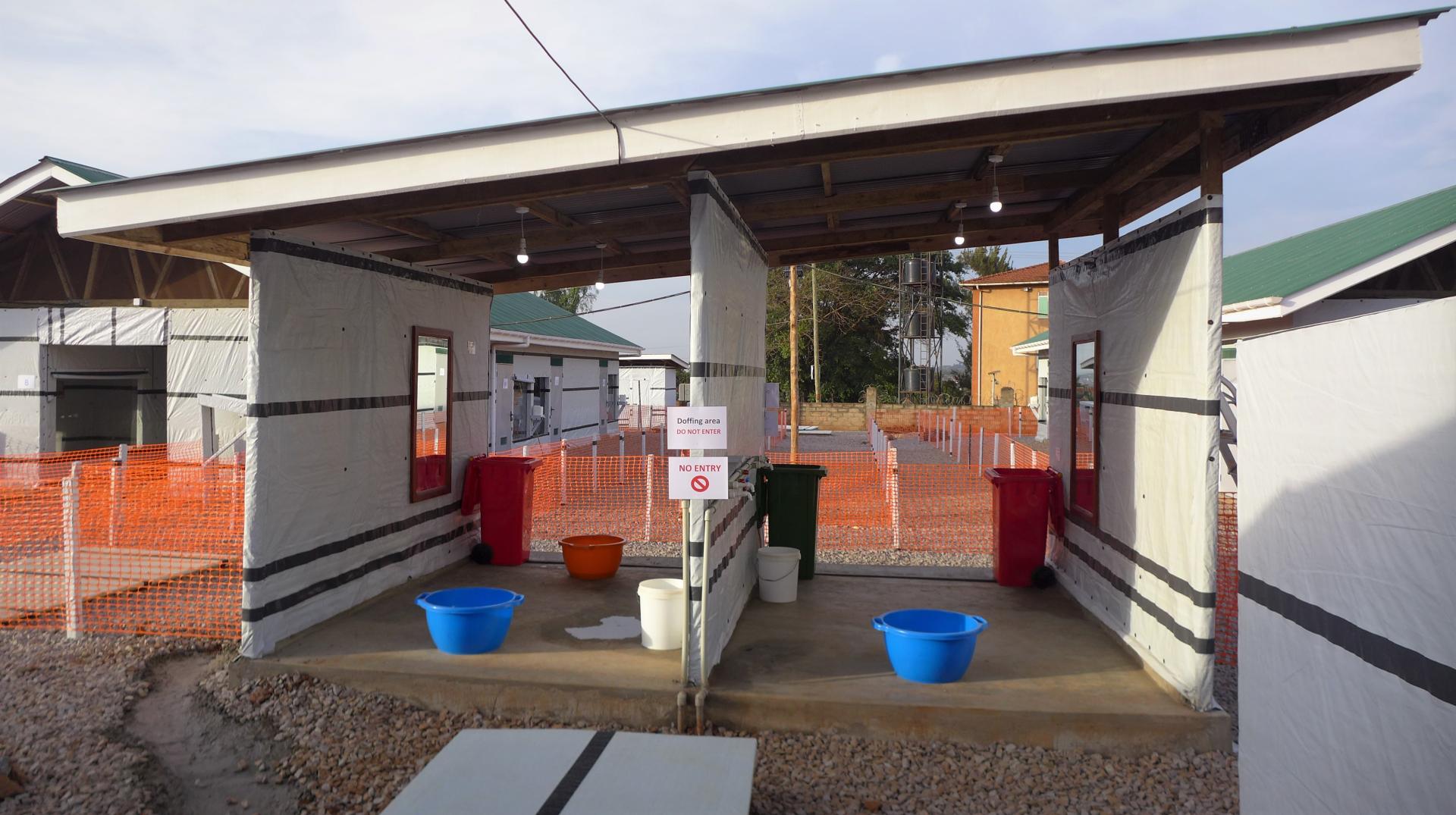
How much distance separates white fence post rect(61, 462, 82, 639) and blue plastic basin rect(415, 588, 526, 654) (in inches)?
128

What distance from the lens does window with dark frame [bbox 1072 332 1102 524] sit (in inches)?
267

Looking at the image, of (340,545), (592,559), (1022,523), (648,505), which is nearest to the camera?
(340,545)

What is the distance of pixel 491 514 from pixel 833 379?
137 ft

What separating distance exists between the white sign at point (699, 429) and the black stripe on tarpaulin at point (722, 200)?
4.61 ft

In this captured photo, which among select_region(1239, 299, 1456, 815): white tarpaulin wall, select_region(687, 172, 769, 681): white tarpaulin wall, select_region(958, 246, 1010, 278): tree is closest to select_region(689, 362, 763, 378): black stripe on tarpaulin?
select_region(687, 172, 769, 681): white tarpaulin wall

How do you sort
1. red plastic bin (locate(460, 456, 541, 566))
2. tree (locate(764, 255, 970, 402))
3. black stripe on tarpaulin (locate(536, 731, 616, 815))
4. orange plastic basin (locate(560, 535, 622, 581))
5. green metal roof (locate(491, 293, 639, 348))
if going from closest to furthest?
black stripe on tarpaulin (locate(536, 731, 616, 815)), orange plastic basin (locate(560, 535, 622, 581)), red plastic bin (locate(460, 456, 541, 566)), green metal roof (locate(491, 293, 639, 348)), tree (locate(764, 255, 970, 402))

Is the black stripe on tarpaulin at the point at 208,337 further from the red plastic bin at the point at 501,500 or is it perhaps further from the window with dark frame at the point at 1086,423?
the window with dark frame at the point at 1086,423

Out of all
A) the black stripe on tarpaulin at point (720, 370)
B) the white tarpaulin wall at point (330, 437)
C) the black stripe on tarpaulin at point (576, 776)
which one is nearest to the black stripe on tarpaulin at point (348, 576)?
the white tarpaulin wall at point (330, 437)

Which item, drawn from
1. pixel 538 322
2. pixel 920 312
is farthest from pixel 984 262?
pixel 538 322

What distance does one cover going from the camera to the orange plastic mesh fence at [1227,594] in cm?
630

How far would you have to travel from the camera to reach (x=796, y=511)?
26.3ft

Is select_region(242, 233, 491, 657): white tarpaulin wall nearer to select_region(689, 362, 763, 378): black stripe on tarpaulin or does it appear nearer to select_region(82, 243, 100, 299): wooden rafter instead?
select_region(689, 362, 763, 378): black stripe on tarpaulin

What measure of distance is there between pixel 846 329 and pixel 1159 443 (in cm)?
4410

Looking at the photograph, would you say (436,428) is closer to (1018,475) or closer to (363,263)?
(363,263)
